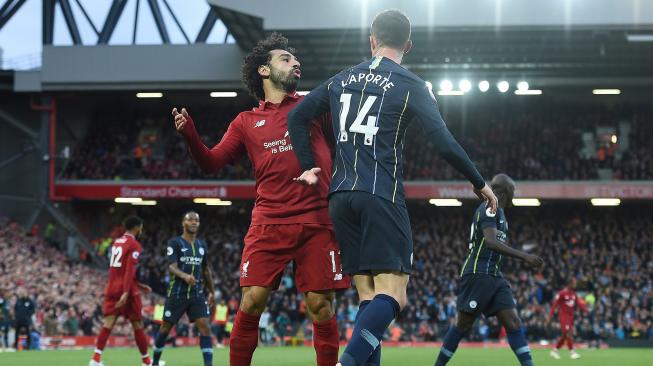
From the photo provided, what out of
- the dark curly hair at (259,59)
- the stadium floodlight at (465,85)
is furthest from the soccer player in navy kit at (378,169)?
the stadium floodlight at (465,85)

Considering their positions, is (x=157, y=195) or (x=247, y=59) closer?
(x=247, y=59)

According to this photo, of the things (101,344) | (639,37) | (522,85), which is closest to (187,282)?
(101,344)

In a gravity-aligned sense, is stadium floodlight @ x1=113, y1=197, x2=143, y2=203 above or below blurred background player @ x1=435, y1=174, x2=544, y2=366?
above

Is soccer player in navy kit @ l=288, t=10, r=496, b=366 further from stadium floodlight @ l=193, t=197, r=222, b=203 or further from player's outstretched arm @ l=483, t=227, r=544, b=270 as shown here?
stadium floodlight @ l=193, t=197, r=222, b=203

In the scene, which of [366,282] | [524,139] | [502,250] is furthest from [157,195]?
[366,282]

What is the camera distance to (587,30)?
100 ft

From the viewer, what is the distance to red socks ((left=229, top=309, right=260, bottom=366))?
6.40 metres

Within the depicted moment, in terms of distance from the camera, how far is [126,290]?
43.8ft

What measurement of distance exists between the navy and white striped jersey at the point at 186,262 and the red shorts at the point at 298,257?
23.2ft

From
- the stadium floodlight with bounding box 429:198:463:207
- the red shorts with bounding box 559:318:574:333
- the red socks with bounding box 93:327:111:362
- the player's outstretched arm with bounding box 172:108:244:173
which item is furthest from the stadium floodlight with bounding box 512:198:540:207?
the player's outstretched arm with bounding box 172:108:244:173

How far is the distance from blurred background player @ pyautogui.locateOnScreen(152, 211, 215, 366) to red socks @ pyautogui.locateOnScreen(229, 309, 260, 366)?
22.0 ft

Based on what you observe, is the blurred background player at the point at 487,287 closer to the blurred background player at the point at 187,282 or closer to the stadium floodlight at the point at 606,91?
the blurred background player at the point at 187,282

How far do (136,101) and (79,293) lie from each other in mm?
12218

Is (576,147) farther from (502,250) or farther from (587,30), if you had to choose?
(502,250)
